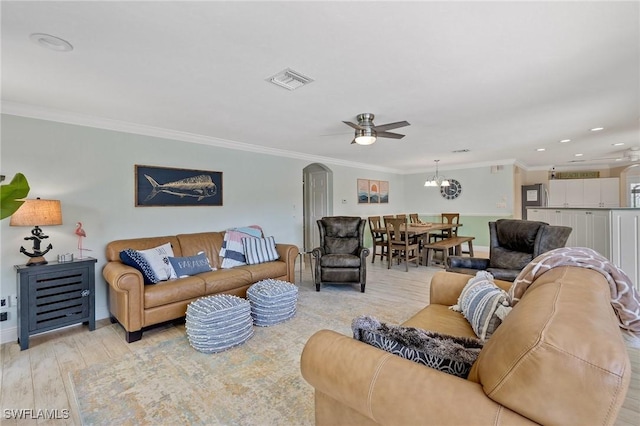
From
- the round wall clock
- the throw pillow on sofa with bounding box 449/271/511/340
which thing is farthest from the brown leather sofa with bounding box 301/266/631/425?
the round wall clock

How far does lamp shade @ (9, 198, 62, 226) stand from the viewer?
2.57 meters

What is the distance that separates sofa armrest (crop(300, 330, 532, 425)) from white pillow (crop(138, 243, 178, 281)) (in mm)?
2572

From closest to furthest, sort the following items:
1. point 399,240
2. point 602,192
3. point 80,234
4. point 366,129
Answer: point 80,234
point 366,129
point 399,240
point 602,192

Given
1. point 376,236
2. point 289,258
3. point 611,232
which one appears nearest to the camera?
point 611,232

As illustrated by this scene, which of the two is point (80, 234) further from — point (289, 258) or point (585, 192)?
point (585, 192)

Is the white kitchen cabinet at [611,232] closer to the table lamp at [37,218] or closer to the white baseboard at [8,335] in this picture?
the table lamp at [37,218]

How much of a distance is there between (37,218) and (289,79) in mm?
2577

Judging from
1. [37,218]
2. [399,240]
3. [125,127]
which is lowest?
[399,240]

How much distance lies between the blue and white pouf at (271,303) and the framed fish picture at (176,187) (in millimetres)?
1727

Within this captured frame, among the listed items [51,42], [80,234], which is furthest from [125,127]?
[51,42]

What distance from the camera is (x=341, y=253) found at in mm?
4562

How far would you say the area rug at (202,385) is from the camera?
5.80ft

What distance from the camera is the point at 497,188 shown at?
717 centimetres

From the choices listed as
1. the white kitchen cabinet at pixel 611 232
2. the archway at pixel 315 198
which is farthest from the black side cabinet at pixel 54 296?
the white kitchen cabinet at pixel 611 232
